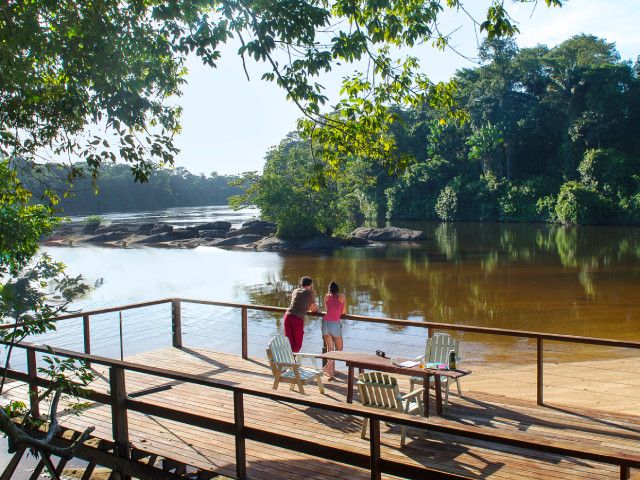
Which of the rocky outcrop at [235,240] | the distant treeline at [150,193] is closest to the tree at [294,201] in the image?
the rocky outcrop at [235,240]

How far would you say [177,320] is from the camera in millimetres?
11242

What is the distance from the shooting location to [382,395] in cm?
681

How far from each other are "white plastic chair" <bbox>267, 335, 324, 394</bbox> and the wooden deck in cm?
35

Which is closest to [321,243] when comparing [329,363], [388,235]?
[388,235]

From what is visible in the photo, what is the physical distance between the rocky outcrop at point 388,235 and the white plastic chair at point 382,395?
136 feet

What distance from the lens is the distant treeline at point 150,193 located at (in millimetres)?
120550

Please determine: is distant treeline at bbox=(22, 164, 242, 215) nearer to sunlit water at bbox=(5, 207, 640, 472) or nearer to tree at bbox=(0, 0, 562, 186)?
sunlit water at bbox=(5, 207, 640, 472)

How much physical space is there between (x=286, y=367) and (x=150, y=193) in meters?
137

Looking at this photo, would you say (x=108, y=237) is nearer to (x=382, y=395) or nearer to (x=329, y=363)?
(x=329, y=363)

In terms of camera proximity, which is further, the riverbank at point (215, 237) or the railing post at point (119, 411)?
the riverbank at point (215, 237)

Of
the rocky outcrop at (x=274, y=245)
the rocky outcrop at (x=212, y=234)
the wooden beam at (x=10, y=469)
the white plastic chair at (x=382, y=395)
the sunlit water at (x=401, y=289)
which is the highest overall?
the white plastic chair at (x=382, y=395)

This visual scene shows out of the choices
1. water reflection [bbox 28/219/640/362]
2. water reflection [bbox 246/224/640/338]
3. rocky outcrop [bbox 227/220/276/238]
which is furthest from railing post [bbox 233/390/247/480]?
rocky outcrop [bbox 227/220/276/238]

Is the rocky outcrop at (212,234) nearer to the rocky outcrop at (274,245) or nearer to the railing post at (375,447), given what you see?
the rocky outcrop at (274,245)

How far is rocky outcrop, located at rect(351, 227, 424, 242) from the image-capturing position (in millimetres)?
48719
